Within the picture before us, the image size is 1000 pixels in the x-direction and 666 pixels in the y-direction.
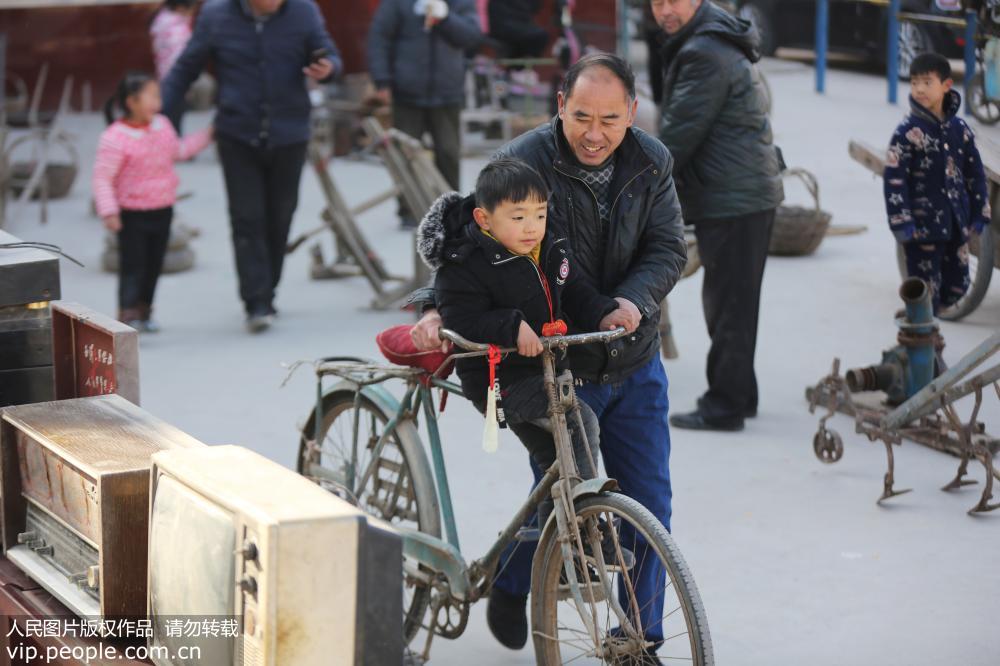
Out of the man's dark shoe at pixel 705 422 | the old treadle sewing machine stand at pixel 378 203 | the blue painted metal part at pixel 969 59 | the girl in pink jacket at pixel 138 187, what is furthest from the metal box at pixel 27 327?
the blue painted metal part at pixel 969 59

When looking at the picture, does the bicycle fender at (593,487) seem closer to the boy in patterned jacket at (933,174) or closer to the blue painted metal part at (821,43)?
the boy in patterned jacket at (933,174)

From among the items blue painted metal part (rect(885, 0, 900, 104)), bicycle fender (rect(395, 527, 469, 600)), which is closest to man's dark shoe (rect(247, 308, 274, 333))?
bicycle fender (rect(395, 527, 469, 600))

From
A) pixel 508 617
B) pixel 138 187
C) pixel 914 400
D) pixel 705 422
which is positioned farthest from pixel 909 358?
pixel 138 187

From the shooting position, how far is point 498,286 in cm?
346

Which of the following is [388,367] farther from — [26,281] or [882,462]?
[882,462]

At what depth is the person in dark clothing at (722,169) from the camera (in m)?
5.74

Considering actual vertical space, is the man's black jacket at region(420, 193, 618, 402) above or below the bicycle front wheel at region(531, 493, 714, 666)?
above

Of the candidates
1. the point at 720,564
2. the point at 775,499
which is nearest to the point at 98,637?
the point at 720,564

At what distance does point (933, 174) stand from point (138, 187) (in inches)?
162

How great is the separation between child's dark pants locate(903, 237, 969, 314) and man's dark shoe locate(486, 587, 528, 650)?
332 centimetres

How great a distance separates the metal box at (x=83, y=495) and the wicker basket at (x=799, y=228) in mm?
6140

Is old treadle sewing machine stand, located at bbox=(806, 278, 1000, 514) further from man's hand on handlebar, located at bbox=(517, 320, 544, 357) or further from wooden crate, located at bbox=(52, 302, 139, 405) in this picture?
wooden crate, located at bbox=(52, 302, 139, 405)

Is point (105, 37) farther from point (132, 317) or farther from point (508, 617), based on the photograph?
point (508, 617)

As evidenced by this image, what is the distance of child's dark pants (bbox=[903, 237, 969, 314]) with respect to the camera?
6598mm
